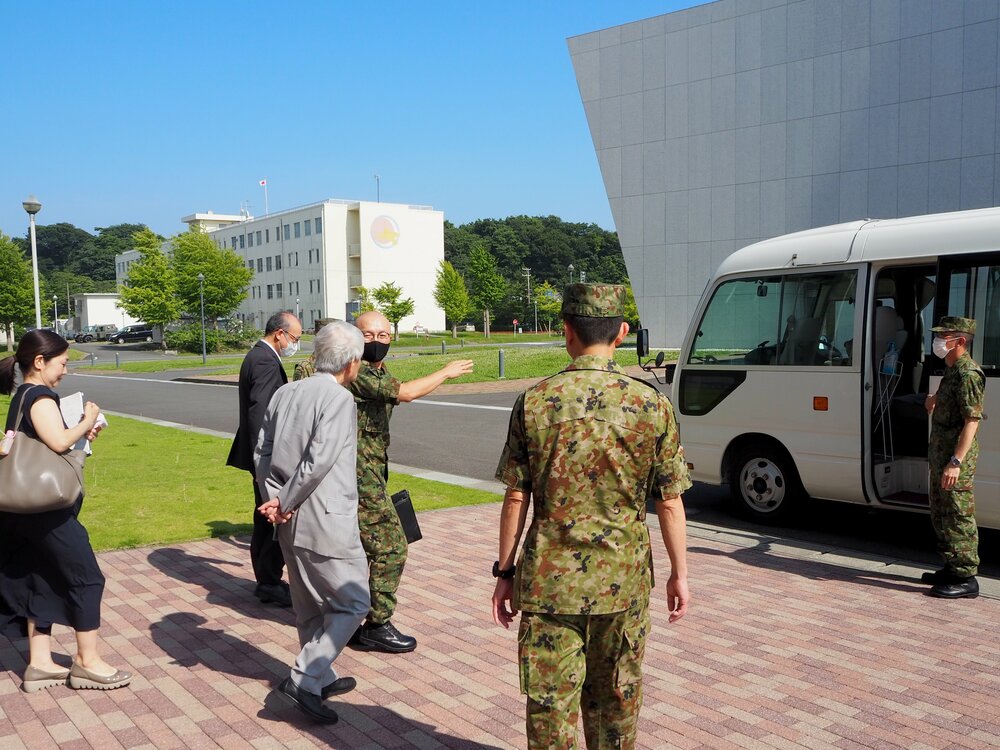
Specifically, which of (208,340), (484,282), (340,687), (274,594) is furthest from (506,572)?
(484,282)

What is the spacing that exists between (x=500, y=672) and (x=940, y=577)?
3.43 metres

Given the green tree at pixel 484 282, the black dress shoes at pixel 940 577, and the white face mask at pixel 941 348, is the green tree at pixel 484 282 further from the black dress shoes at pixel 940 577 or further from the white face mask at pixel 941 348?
the white face mask at pixel 941 348

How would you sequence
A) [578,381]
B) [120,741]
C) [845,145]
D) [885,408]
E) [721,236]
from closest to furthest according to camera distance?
1. [578,381]
2. [120,741]
3. [885,408]
4. [845,145]
5. [721,236]

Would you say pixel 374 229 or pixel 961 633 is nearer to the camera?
pixel 961 633

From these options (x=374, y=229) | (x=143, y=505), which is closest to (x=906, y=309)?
(x=143, y=505)

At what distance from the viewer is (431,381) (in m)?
4.56

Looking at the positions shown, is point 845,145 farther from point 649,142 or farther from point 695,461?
point 695,461

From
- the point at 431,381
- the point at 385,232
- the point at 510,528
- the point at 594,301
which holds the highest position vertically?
the point at 385,232

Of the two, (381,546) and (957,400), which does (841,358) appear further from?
(381,546)

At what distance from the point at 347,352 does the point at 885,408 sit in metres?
5.41

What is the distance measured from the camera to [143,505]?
369 inches

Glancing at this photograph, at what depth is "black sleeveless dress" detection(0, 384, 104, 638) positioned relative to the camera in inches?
170

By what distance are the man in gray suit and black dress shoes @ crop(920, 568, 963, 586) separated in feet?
14.0

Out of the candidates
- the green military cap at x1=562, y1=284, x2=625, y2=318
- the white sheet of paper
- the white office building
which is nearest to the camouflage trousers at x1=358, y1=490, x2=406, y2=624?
the white sheet of paper
